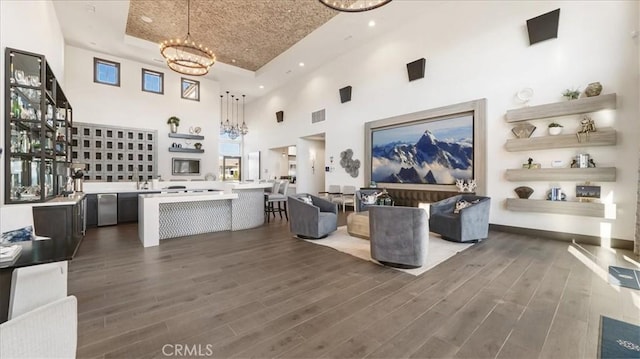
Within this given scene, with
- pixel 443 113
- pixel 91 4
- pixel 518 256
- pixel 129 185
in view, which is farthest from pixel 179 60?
pixel 518 256

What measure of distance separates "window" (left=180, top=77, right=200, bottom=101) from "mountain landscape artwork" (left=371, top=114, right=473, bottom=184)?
23.9 feet

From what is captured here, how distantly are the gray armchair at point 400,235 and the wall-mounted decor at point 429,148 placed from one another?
132 inches

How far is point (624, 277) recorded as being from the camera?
3.13 meters

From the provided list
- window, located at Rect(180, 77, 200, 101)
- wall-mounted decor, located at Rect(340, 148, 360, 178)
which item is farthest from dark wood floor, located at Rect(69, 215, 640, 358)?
window, located at Rect(180, 77, 200, 101)

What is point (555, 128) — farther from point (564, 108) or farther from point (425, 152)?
point (425, 152)

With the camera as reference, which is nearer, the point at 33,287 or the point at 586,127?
the point at 33,287

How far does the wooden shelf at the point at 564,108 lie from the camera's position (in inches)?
170

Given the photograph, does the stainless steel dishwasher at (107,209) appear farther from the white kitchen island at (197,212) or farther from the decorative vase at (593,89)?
the decorative vase at (593,89)

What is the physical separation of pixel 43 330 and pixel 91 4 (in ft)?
26.1

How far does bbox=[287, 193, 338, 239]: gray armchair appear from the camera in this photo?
4910 millimetres

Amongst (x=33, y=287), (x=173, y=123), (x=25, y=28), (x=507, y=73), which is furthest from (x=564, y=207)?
(x=173, y=123)

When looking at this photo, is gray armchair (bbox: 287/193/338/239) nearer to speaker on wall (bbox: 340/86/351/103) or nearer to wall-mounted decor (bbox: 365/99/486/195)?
wall-mounted decor (bbox: 365/99/486/195)

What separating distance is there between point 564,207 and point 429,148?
2.89m

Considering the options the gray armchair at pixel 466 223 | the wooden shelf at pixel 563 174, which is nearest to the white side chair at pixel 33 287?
the gray armchair at pixel 466 223
